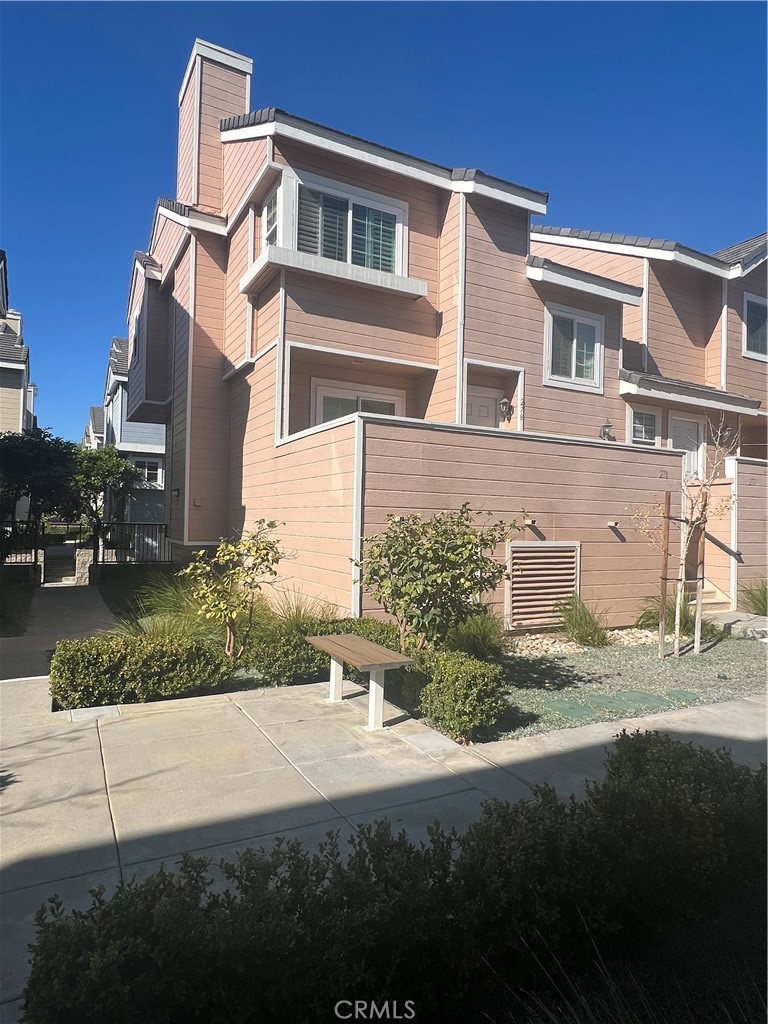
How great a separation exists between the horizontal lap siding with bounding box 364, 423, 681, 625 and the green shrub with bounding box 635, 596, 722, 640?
14cm

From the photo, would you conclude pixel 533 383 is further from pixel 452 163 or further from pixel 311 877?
pixel 311 877

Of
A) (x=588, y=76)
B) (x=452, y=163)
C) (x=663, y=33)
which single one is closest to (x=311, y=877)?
(x=663, y=33)

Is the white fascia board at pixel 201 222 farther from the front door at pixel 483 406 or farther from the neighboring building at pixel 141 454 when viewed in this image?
the neighboring building at pixel 141 454

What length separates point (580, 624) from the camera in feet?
28.8

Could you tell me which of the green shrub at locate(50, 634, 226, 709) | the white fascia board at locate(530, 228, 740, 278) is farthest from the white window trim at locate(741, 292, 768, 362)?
the green shrub at locate(50, 634, 226, 709)

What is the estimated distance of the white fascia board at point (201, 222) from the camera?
12.4 meters

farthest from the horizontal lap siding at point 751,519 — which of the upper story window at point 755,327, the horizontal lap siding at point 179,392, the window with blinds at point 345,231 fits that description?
the horizontal lap siding at point 179,392

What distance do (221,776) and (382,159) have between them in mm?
10525

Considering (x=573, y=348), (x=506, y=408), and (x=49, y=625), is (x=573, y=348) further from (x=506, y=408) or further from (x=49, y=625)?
(x=49, y=625)

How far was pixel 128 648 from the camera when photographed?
5.75 m

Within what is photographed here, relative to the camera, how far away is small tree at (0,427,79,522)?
1421 centimetres

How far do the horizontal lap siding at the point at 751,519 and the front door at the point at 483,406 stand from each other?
4.53 metres

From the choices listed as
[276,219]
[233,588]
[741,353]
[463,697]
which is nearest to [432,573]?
[463,697]

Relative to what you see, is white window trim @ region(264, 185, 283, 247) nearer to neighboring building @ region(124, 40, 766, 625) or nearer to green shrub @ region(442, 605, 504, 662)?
neighboring building @ region(124, 40, 766, 625)
